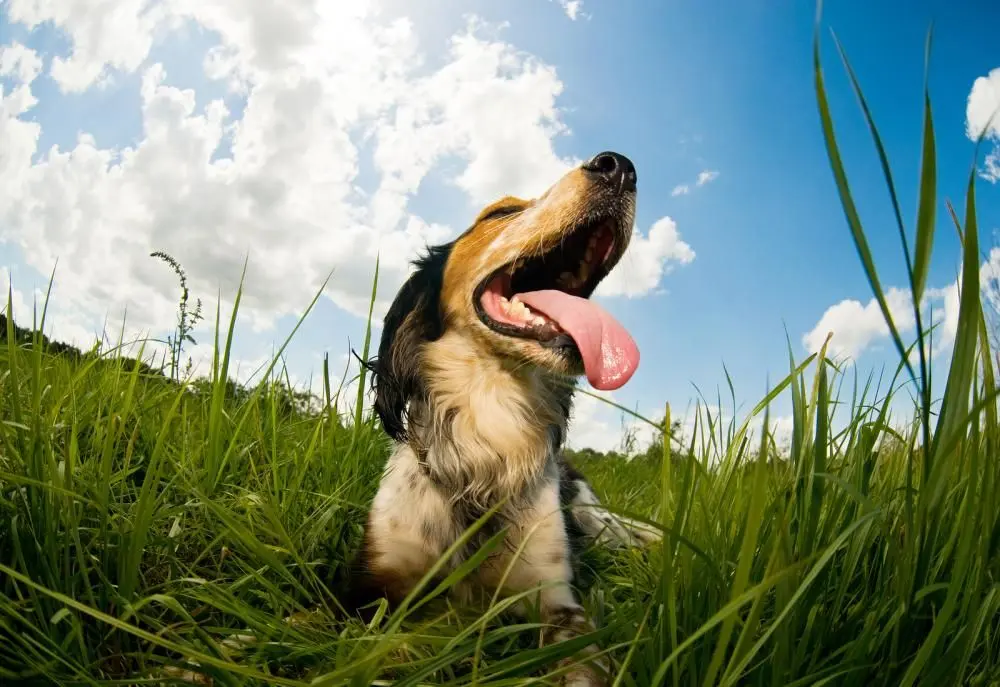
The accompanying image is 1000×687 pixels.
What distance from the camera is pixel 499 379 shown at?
10.9 feet

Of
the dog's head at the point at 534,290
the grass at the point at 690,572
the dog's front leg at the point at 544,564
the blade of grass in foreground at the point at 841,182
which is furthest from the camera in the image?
the dog's head at the point at 534,290

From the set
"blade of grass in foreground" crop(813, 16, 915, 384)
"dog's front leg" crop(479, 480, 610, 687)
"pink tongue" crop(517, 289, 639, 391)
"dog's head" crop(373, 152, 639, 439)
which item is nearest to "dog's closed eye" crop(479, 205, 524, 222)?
"dog's head" crop(373, 152, 639, 439)

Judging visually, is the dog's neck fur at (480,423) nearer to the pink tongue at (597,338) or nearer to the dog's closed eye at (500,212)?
the pink tongue at (597,338)

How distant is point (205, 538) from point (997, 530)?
7.56 feet

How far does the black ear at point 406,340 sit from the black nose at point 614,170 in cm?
86

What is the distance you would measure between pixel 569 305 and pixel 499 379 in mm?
517

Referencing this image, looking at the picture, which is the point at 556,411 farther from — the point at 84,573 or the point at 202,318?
the point at 84,573

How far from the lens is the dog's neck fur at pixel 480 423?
10.7 feet

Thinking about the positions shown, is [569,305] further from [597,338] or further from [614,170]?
[614,170]

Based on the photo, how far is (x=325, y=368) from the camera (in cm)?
342

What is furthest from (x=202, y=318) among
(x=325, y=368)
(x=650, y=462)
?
(x=650, y=462)

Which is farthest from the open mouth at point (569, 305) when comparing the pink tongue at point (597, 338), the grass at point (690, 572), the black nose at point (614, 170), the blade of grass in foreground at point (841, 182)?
Answer: the blade of grass in foreground at point (841, 182)

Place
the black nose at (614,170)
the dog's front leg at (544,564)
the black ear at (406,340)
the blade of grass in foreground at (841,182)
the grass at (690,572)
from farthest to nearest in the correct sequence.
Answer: the black ear at (406,340)
the black nose at (614,170)
the dog's front leg at (544,564)
the grass at (690,572)
the blade of grass in foreground at (841,182)

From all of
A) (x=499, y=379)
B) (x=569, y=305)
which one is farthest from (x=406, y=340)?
(x=569, y=305)
